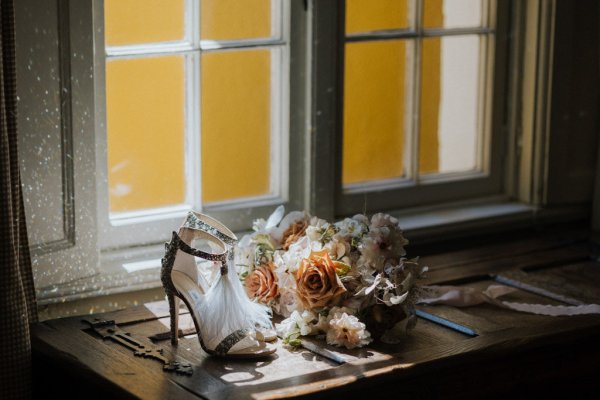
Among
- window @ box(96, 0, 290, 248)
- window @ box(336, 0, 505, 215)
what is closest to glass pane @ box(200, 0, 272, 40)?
window @ box(96, 0, 290, 248)

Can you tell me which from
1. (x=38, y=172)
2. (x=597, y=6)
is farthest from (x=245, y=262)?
(x=597, y=6)

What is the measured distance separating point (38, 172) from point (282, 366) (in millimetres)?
674

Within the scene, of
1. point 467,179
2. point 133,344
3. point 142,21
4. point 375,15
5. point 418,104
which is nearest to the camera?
point 133,344

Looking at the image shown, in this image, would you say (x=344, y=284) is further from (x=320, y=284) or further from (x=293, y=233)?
(x=293, y=233)

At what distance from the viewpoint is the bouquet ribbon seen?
2.46 metres

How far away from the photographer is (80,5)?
230 centimetres

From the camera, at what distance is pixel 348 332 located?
7.21 feet

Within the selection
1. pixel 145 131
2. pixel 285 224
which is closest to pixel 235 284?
pixel 285 224

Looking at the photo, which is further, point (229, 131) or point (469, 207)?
point (469, 207)

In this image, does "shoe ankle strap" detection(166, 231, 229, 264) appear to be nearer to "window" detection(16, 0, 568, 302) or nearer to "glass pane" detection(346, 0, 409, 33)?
"window" detection(16, 0, 568, 302)

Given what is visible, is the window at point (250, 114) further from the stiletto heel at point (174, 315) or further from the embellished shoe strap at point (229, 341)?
the embellished shoe strap at point (229, 341)

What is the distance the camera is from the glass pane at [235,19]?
2600 millimetres

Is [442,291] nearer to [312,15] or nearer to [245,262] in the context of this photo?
[245,262]

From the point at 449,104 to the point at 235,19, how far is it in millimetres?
752
